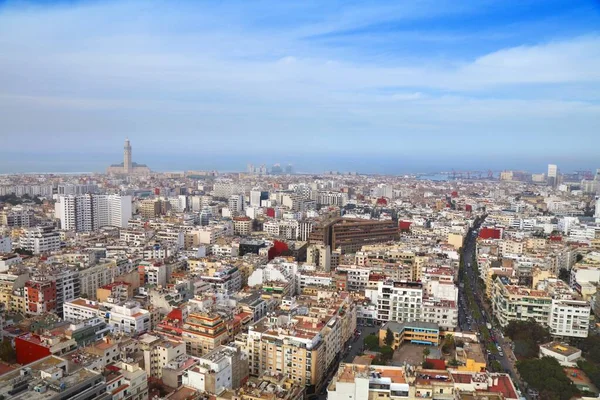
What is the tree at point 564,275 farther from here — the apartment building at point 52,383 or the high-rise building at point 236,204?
the high-rise building at point 236,204

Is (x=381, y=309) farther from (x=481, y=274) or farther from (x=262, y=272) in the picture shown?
(x=481, y=274)

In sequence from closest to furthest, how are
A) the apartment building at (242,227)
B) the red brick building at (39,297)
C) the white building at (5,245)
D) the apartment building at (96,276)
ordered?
the red brick building at (39,297) < the apartment building at (96,276) < the white building at (5,245) < the apartment building at (242,227)

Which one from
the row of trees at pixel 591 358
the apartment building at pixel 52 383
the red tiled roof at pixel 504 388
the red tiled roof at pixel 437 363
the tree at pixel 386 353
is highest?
the apartment building at pixel 52 383

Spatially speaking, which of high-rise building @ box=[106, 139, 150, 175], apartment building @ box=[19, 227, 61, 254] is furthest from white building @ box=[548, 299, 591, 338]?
high-rise building @ box=[106, 139, 150, 175]

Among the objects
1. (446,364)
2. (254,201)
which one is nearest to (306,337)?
(446,364)

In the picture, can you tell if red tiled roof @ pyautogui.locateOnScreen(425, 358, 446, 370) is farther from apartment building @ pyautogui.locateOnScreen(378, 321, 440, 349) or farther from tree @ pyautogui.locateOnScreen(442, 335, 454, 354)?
apartment building @ pyautogui.locateOnScreen(378, 321, 440, 349)

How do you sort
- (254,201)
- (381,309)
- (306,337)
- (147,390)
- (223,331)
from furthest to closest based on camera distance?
(254,201) → (381,309) → (223,331) → (306,337) → (147,390)

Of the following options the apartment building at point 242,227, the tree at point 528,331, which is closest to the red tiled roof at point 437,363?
the tree at point 528,331
